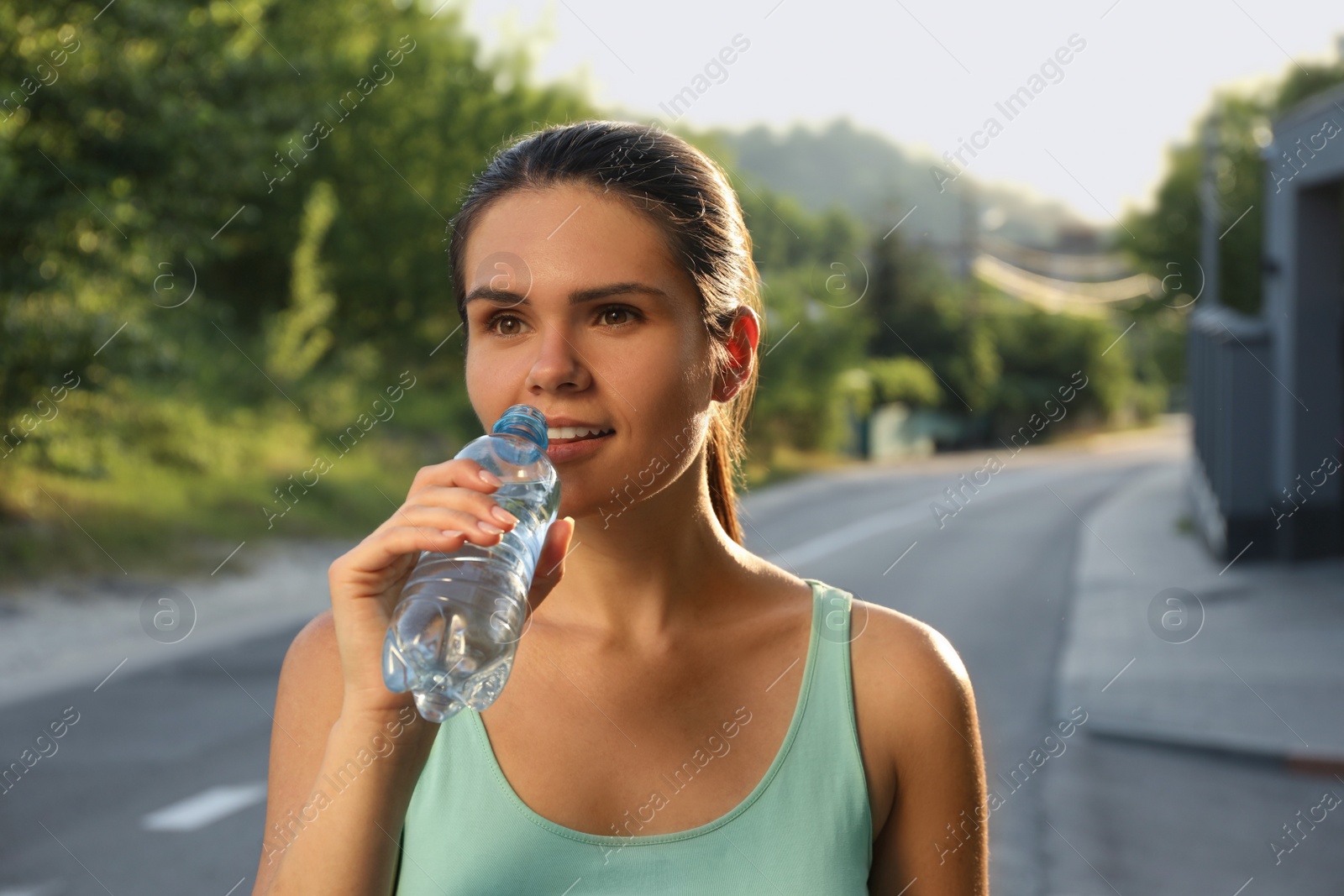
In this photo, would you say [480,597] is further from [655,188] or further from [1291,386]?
[1291,386]

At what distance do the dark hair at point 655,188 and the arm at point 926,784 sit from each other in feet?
1.81

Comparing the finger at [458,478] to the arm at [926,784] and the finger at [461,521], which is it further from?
the arm at [926,784]

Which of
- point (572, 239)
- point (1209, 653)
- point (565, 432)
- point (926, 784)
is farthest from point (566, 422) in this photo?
point (1209, 653)

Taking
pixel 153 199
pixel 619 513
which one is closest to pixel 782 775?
pixel 619 513

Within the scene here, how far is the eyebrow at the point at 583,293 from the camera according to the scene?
71.2 inches

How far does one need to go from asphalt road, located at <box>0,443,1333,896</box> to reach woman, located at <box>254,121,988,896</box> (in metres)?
0.71

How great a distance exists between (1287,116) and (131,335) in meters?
13.1

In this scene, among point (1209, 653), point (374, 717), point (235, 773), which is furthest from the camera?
point (1209, 653)

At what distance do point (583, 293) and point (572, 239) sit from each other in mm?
82

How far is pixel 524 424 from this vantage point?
1737 millimetres

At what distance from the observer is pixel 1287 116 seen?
15867 mm

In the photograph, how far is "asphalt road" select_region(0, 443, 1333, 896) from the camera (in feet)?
21.1

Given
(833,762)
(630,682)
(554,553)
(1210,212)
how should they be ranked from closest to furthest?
(554,553) → (833,762) → (630,682) → (1210,212)

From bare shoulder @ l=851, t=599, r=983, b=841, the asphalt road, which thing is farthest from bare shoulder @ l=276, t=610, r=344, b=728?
the asphalt road
